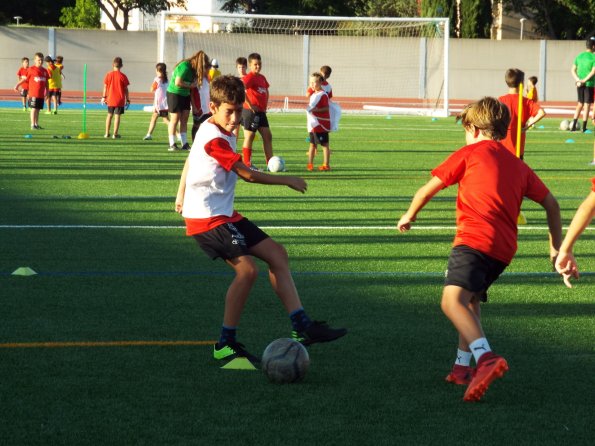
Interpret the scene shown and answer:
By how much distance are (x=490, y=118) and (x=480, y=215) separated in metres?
0.52

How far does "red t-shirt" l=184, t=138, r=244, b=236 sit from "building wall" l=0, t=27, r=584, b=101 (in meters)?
39.8

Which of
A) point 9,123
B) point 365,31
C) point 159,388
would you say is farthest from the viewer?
point 365,31

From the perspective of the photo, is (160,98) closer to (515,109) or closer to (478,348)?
(515,109)

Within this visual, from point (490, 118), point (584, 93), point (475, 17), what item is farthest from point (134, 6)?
point (490, 118)

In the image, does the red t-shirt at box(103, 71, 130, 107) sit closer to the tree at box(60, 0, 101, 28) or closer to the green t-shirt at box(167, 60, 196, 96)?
the green t-shirt at box(167, 60, 196, 96)

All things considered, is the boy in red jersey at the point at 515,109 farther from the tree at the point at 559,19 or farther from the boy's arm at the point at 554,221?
the tree at the point at 559,19

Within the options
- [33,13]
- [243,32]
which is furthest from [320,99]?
[33,13]

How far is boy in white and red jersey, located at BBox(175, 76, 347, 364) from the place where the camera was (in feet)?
20.1

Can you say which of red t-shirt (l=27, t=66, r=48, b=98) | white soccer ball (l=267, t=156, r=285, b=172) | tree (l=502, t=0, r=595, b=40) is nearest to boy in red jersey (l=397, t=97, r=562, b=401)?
white soccer ball (l=267, t=156, r=285, b=172)

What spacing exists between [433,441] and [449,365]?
1.39m

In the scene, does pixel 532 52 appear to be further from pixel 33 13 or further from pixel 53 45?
pixel 33 13

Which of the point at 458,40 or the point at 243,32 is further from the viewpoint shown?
the point at 458,40

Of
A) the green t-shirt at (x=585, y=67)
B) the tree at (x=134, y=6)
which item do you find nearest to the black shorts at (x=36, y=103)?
the green t-shirt at (x=585, y=67)

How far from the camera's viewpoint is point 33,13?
77000 millimetres
